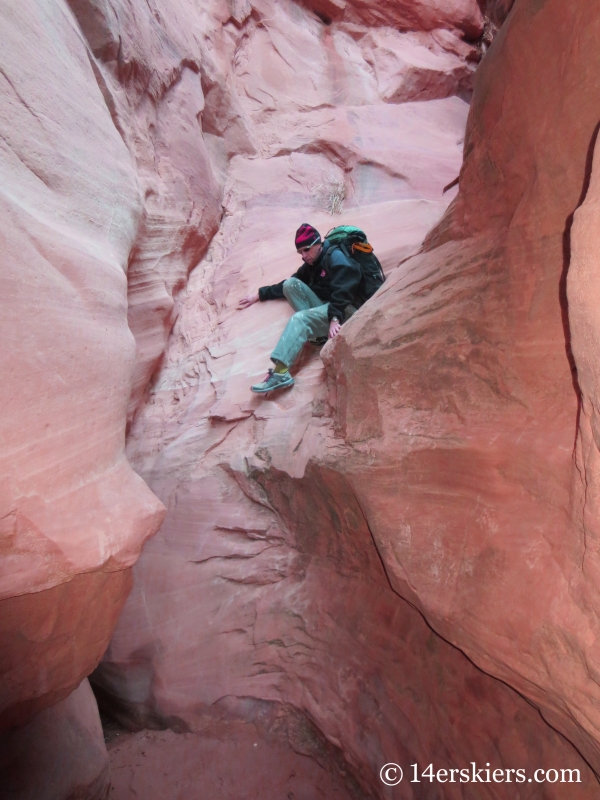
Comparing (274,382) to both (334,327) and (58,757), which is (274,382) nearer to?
(334,327)

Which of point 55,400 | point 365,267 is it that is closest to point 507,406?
point 55,400

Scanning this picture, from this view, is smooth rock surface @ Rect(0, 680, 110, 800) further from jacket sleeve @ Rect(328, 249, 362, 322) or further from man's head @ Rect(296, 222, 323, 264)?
man's head @ Rect(296, 222, 323, 264)

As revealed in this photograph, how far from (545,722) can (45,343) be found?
229 centimetres

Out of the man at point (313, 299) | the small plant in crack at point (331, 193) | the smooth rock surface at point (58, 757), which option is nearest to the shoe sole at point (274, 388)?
the man at point (313, 299)

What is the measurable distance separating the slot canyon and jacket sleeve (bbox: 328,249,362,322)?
436 mm

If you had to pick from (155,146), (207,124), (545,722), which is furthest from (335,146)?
(545,722)

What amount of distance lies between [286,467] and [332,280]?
1516 mm

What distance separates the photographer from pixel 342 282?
154 inches

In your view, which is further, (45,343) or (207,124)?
(207,124)

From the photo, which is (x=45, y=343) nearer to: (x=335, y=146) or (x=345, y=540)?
(x=345, y=540)

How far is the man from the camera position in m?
3.78

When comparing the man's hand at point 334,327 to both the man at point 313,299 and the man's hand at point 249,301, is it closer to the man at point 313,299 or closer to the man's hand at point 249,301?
the man at point 313,299

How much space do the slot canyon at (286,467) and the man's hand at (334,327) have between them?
1.18ft

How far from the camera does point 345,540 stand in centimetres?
300
